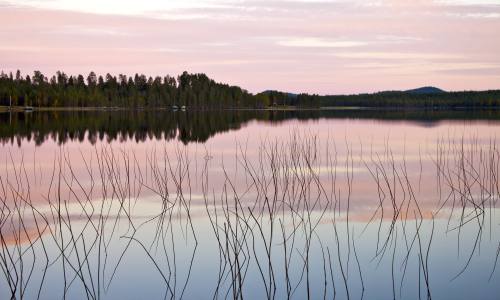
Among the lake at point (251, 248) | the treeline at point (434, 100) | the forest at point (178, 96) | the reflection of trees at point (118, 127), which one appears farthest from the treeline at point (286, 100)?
the lake at point (251, 248)

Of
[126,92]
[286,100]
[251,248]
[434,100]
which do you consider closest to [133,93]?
[126,92]

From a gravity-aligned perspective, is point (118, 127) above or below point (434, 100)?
below

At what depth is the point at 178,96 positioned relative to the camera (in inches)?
6412

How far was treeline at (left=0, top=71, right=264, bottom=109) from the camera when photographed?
126312 millimetres

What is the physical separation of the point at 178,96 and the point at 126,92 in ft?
46.6

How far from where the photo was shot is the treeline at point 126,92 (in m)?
126

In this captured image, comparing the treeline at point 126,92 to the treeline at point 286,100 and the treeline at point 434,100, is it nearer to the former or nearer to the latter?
the treeline at point 286,100

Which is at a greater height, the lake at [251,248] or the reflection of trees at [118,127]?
the reflection of trees at [118,127]

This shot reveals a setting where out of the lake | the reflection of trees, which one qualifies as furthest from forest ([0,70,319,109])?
the lake

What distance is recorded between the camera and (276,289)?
6.94m

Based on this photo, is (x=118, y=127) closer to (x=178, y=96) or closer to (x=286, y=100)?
(x=178, y=96)

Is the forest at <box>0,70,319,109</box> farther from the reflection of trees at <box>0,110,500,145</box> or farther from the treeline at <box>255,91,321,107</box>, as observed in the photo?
the reflection of trees at <box>0,110,500,145</box>

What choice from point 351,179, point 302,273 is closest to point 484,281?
point 302,273

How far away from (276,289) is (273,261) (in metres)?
0.94
